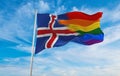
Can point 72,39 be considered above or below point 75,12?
below

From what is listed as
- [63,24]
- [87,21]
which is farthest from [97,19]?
[63,24]

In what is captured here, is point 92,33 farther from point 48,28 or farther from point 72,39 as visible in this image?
point 48,28

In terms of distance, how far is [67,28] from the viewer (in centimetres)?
3194

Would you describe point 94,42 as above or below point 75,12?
below

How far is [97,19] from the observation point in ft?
101

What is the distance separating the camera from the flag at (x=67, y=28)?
30.6 m

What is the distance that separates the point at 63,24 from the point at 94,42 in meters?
3.16

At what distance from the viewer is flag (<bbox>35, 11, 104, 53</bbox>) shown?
101 ft

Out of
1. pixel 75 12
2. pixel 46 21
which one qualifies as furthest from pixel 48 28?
pixel 75 12

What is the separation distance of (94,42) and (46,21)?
4.55 meters

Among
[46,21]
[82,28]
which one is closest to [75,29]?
[82,28]

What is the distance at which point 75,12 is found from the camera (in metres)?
31.4

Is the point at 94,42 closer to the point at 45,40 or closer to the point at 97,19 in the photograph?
the point at 97,19

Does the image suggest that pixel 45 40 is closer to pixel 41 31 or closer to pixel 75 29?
pixel 41 31
